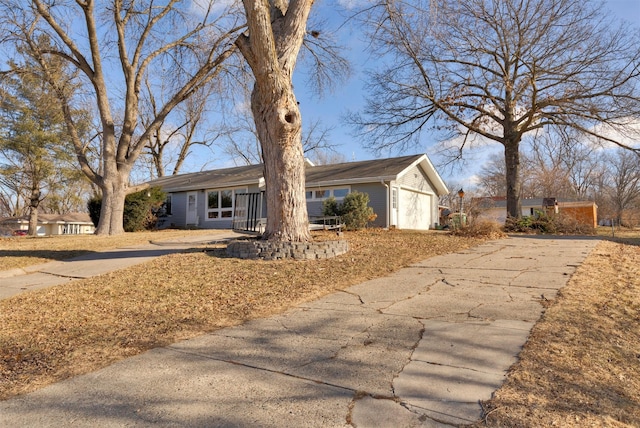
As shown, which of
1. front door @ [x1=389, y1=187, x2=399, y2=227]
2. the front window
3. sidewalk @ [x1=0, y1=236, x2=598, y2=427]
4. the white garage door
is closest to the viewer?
sidewalk @ [x1=0, y1=236, x2=598, y2=427]

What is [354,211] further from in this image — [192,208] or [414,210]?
[192,208]

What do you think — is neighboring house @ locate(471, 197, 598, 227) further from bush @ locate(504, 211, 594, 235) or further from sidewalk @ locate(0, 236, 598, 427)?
sidewalk @ locate(0, 236, 598, 427)

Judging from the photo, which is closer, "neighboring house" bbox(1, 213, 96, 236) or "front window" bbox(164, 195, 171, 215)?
"front window" bbox(164, 195, 171, 215)

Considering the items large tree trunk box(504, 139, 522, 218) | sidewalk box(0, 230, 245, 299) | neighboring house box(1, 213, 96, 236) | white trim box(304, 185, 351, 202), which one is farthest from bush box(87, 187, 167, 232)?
neighboring house box(1, 213, 96, 236)

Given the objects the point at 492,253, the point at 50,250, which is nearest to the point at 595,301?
the point at 492,253

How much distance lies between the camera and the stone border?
8227 mm

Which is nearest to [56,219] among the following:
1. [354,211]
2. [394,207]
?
[394,207]

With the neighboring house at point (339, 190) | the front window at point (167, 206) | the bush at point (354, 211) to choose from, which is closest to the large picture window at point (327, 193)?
the neighboring house at point (339, 190)

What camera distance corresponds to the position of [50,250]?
11555 millimetres

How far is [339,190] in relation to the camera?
1916cm

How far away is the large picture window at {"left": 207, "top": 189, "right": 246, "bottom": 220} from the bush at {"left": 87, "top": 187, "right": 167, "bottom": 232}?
2.79 m

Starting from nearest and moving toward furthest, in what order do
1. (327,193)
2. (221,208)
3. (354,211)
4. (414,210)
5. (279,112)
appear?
(279,112)
(354,211)
(327,193)
(414,210)
(221,208)

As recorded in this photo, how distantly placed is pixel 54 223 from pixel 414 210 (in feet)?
142

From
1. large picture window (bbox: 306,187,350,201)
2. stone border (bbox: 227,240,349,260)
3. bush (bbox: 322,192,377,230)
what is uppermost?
large picture window (bbox: 306,187,350,201)
